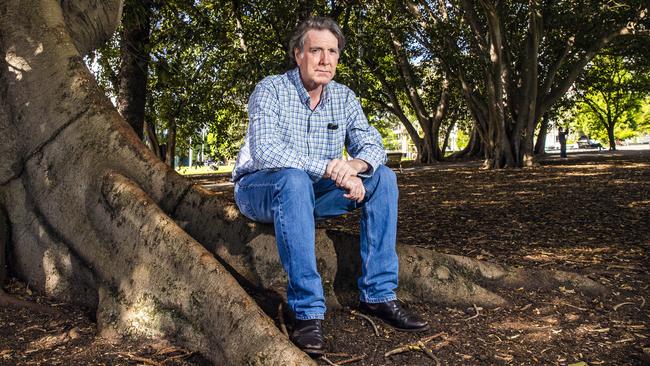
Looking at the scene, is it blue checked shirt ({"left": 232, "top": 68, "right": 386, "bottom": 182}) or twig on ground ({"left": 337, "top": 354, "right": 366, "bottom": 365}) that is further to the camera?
blue checked shirt ({"left": 232, "top": 68, "right": 386, "bottom": 182})

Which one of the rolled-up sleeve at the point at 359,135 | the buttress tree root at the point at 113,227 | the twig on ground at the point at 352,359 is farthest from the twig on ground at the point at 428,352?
the rolled-up sleeve at the point at 359,135

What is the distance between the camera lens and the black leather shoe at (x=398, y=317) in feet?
10.4

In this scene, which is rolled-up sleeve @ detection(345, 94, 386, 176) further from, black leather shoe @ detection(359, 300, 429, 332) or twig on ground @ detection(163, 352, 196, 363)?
twig on ground @ detection(163, 352, 196, 363)

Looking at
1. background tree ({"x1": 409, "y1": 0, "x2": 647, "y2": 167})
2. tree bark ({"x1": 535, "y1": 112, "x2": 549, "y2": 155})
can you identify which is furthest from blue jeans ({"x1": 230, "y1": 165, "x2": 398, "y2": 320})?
tree bark ({"x1": 535, "y1": 112, "x2": 549, "y2": 155})

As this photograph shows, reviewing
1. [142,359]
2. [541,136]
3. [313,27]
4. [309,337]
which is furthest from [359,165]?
[541,136]

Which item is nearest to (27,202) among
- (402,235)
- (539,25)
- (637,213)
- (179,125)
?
(402,235)

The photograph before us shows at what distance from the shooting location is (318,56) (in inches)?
132

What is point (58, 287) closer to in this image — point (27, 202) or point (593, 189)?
point (27, 202)

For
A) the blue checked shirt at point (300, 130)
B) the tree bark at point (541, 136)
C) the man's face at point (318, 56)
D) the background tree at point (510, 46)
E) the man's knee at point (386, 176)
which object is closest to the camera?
the blue checked shirt at point (300, 130)

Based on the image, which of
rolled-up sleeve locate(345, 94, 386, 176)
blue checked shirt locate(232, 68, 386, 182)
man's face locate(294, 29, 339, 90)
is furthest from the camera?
rolled-up sleeve locate(345, 94, 386, 176)

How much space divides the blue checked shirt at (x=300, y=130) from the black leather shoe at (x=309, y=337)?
774 millimetres

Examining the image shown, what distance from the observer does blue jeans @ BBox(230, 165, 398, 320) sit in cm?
293

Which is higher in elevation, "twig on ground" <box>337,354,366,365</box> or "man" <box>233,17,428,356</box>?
"man" <box>233,17,428,356</box>

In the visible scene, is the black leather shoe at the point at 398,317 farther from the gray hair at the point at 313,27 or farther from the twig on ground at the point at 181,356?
the gray hair at the point at 313,27
